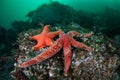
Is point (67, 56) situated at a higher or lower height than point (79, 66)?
higher

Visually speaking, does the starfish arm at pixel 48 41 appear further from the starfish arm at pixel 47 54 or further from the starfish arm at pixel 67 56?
the starfish arm at pixel 67 56

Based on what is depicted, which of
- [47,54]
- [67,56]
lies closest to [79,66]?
[67,56]

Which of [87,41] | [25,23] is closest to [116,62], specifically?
[87,41]

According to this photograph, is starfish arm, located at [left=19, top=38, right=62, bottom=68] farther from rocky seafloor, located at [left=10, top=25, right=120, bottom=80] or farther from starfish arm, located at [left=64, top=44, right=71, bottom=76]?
rocky seafloor, located at [left=10, top=25, right=120, bottom=80]

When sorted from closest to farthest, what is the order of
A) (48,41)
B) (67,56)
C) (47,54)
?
(47,54)
(67,56)
(48,41)

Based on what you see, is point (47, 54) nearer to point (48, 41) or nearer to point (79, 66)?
point (48, 41)

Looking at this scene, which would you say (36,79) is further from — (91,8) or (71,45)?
(91,8)

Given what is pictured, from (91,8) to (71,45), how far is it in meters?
17.3

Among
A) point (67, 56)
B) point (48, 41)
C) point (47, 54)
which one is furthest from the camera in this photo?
point (48, 41)

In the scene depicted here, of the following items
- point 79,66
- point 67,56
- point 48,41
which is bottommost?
point 79,66

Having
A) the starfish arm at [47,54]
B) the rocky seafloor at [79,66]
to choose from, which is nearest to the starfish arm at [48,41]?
the rocky seafloor at [79,66]

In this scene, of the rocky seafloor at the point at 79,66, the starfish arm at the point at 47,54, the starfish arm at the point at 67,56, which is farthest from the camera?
the rocky seafloor at the point at 79,66

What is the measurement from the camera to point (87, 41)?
207 inches

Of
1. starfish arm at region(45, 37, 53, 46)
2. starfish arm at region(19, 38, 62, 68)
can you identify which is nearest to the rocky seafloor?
starfish arm at region(45, 37, 53, 46)
